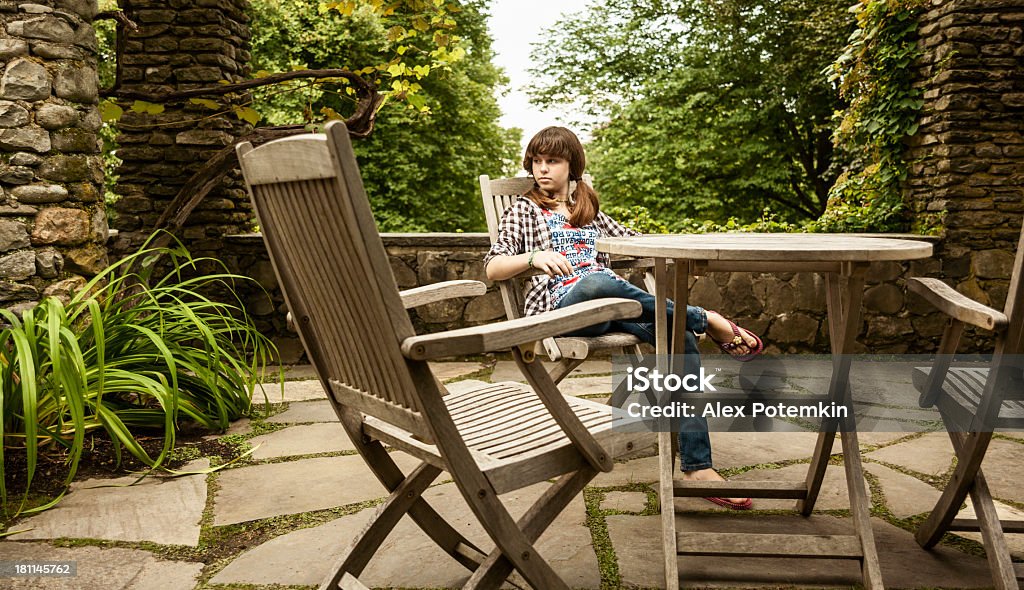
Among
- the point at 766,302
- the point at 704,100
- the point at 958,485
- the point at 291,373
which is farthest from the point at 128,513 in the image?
the point at 704,100

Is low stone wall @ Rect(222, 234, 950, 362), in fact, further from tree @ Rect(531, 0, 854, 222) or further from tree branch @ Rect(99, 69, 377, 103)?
tree @ Rect(531, 0, 854, 222)

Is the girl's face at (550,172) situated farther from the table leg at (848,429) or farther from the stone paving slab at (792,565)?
→ the stone paving slab at (792,565)

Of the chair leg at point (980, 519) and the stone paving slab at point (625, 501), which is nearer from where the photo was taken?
the chair leg at point (980, 519)

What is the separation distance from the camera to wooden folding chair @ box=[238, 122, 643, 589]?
1228mm

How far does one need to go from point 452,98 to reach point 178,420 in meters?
14.4

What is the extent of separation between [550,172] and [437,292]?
0.88m

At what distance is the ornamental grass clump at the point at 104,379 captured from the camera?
93.7 inches

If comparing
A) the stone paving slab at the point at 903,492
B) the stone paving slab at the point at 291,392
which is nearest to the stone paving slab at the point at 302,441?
the stone paving slab at the point at 291,392

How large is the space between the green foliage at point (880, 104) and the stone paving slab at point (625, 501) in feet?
10.8

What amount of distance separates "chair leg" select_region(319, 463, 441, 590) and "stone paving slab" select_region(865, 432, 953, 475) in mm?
1825

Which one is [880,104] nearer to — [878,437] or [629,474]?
[878,437]

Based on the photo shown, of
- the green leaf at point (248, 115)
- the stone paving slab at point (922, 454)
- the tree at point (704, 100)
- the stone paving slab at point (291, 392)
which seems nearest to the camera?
the stone paving slab at point (922, 454)

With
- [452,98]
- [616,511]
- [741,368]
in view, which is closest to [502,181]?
[616,511]

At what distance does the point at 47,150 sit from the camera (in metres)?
3.03
